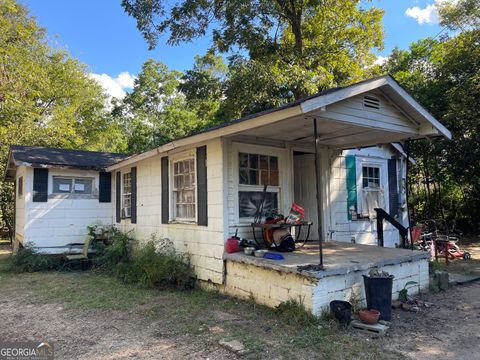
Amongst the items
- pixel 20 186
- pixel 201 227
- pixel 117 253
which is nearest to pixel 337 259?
pixel 201 227

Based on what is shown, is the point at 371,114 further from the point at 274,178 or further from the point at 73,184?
the point at 73,184

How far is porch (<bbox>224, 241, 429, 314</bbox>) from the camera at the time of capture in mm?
4578

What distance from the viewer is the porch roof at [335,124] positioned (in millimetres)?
4702

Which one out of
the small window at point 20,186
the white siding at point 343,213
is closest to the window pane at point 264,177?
the white siding at point 343,213

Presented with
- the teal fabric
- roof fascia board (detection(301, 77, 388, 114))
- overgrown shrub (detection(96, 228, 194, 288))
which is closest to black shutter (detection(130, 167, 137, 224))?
overgrown shrub (detection(96, 228, 194, 288))

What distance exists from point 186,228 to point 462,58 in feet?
41.8

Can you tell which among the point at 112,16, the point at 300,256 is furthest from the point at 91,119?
the point at 300,256

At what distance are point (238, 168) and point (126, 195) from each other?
460 cm

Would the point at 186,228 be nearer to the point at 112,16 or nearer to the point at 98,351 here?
the point at 98,351

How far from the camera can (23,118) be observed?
16.5 m

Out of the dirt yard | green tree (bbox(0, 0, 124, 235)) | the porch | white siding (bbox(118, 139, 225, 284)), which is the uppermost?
green tree (bbox(0, 0, 124, 235))

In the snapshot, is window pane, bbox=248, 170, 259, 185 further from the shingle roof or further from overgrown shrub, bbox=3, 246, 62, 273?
overgrown shrub, bbox=3, 246, 62, 273

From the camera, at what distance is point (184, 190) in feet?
23.6

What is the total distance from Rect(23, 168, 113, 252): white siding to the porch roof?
403 centimetres
